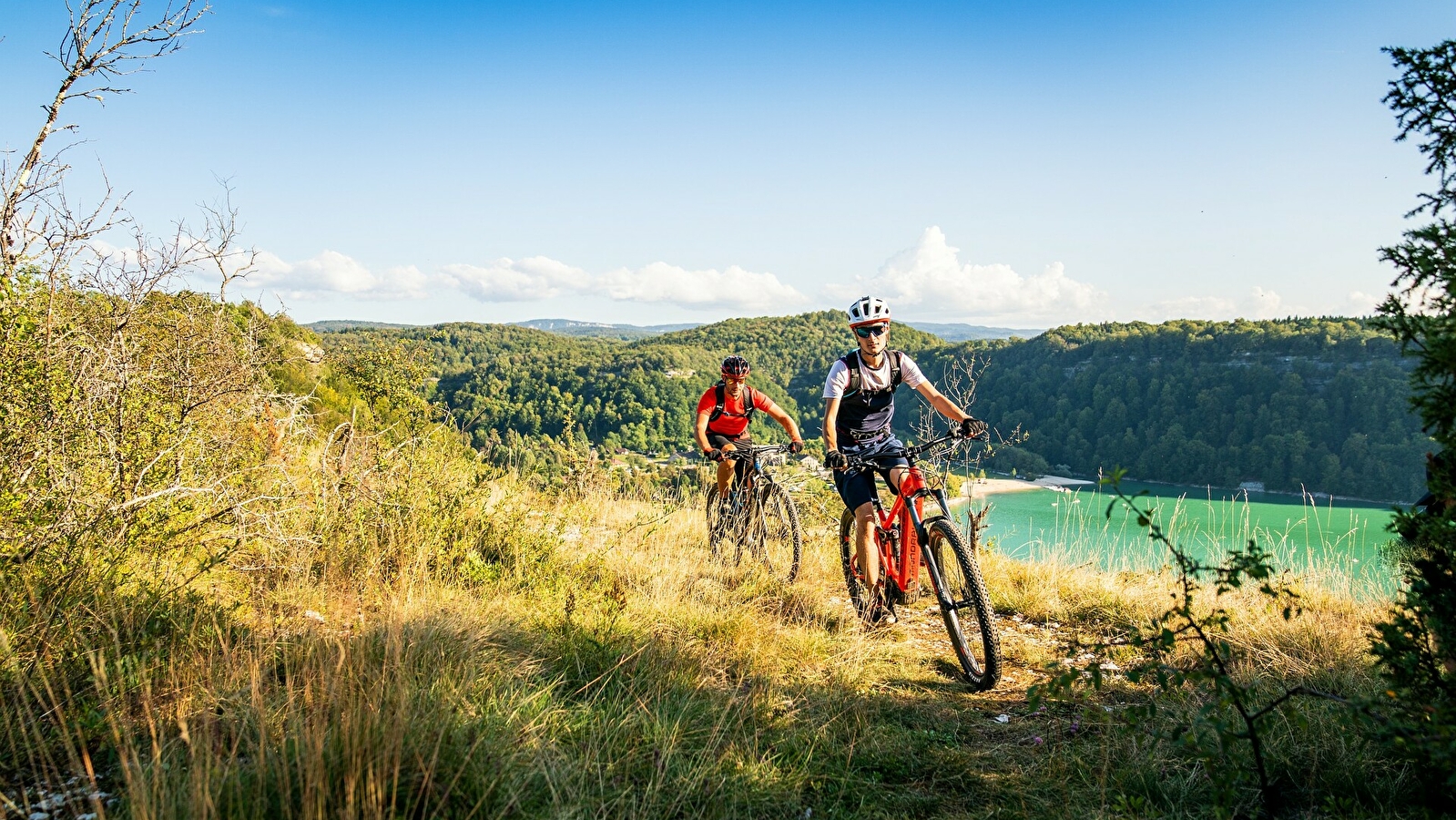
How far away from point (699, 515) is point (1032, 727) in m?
5.35

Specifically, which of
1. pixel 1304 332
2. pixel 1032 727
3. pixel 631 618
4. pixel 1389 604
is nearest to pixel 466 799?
pixel 631 618

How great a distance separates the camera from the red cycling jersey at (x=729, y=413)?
20.0ft

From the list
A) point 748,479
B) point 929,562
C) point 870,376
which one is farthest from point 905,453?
point 748,479

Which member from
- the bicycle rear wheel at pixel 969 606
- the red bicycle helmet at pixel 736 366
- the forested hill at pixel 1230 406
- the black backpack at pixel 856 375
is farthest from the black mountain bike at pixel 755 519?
the forested hill at pixel 1230 406

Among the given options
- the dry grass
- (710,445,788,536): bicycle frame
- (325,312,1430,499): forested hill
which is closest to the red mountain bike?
the dry grass

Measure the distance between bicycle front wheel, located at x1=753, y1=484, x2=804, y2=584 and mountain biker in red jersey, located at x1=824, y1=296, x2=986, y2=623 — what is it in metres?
1.25

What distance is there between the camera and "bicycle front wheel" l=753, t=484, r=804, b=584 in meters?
5.84

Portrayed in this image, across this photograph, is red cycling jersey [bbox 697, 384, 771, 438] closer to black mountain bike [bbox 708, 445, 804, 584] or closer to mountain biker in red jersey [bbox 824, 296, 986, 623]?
black mountain bike [bbox 708, 445, 804, 584]

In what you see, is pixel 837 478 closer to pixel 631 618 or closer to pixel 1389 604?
pixel 631 618

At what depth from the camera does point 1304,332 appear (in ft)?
216

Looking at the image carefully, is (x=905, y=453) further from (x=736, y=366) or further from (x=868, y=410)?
(x=736, y=366)

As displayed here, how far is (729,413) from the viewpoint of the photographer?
242 inches

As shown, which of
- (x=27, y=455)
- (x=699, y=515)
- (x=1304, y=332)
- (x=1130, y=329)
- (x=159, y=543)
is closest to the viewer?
(x=27, y=455)

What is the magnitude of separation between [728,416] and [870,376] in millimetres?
1719
